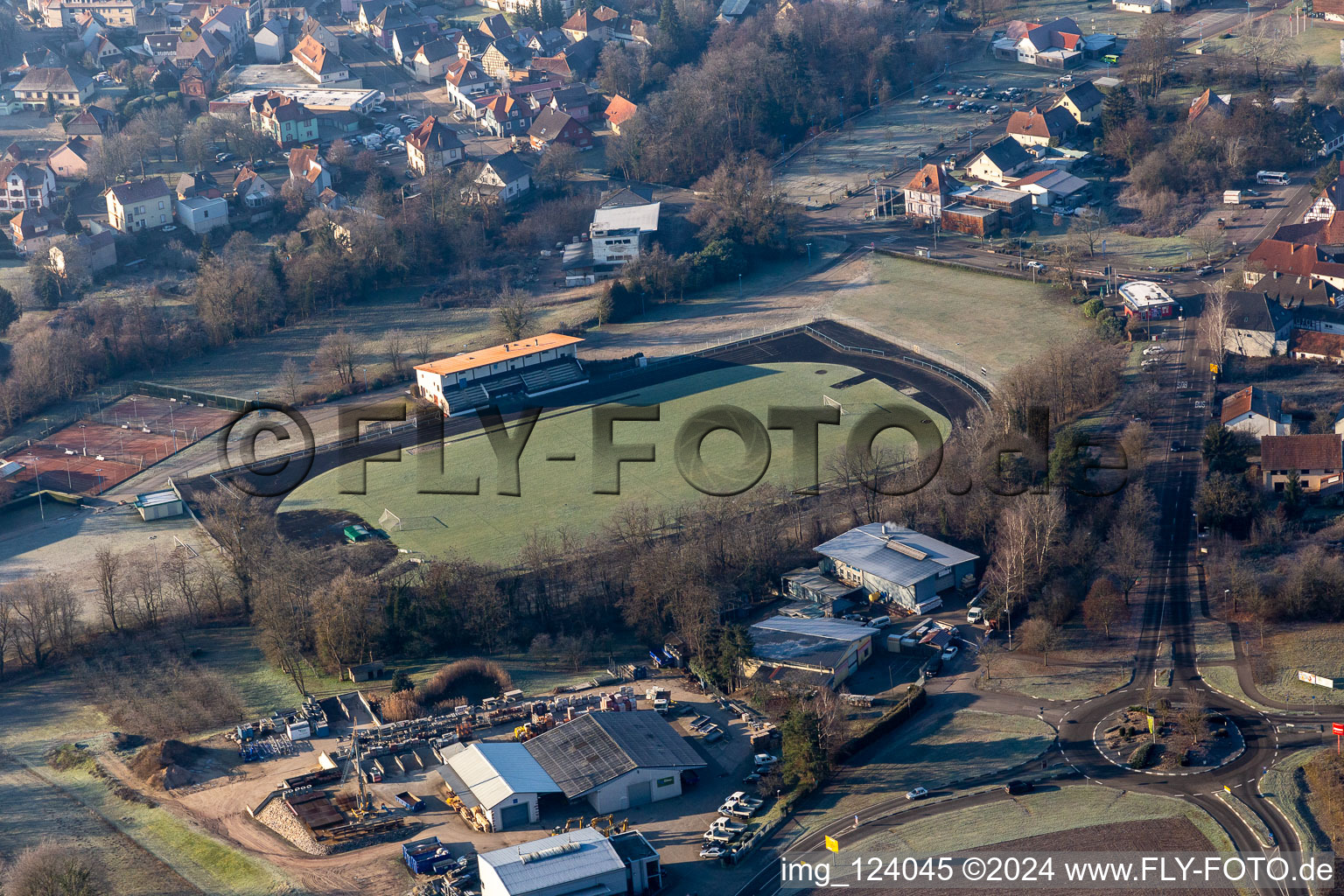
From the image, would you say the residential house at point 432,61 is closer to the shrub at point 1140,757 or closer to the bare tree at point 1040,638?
the bare tree at point 1040,638

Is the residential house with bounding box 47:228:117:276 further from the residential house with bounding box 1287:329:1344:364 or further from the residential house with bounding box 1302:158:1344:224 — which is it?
the residential house with bounding box 1302:158:1344:224

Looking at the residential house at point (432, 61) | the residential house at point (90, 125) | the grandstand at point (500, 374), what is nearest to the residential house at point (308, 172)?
the residential house at point (90, 125)

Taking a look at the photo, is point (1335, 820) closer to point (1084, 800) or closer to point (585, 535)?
point (1084, 800)

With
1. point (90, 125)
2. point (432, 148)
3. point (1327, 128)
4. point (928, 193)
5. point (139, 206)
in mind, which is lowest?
point (928, 193)

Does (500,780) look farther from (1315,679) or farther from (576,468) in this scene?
(1315,679)

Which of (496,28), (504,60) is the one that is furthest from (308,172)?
(496,28)

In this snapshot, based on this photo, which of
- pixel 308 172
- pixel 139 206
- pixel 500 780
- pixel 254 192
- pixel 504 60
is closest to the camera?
pixel 500 780

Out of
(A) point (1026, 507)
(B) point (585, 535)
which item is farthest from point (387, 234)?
(A) point (1026, 507)
